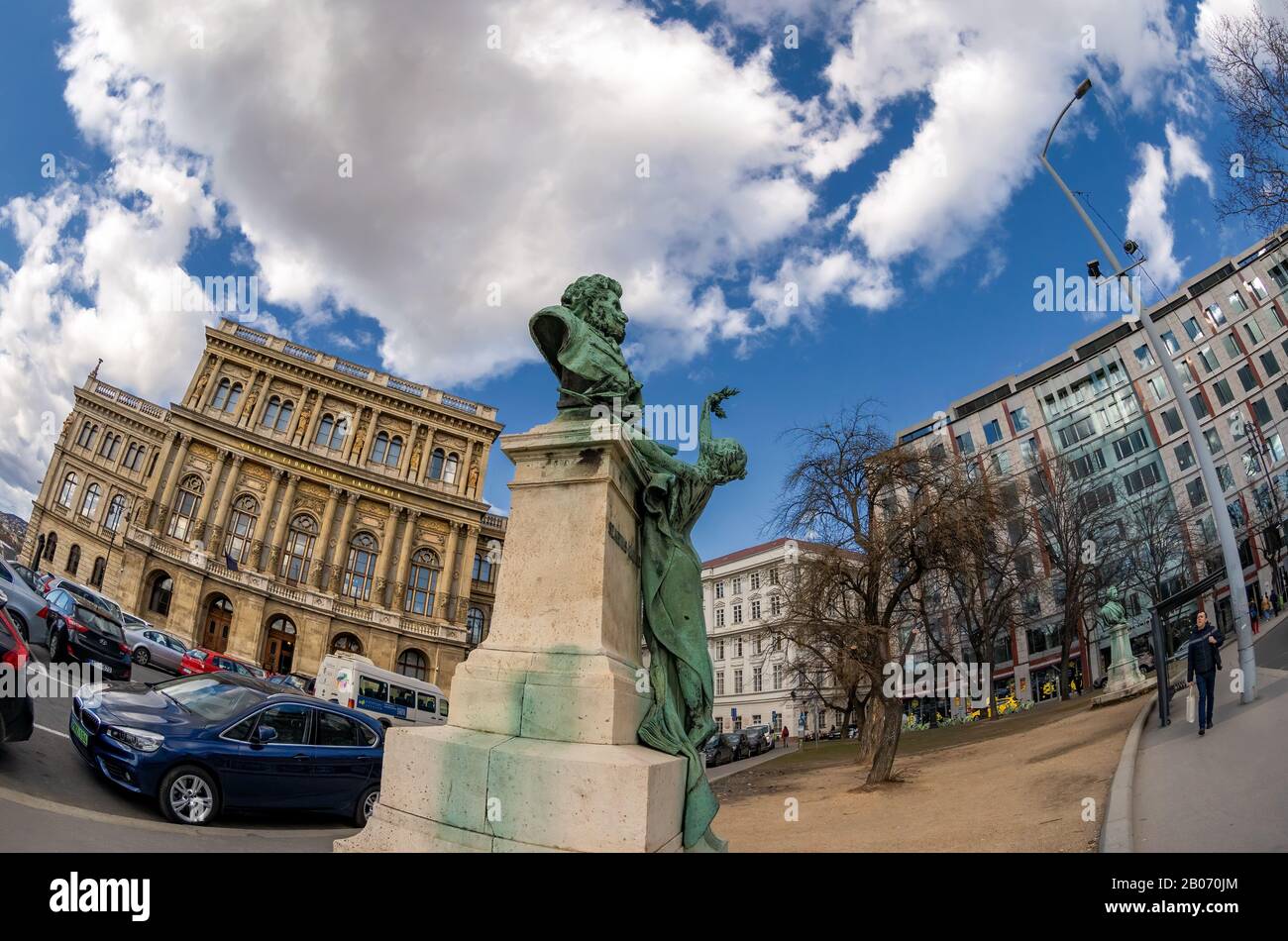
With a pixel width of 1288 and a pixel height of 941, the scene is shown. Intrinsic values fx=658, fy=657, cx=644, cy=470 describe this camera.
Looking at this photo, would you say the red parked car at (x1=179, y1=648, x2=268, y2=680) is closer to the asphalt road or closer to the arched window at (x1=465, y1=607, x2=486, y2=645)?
the asphalt road

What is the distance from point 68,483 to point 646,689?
71.3 metres

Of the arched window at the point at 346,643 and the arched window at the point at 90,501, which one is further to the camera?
the arched window at the point at 90,501

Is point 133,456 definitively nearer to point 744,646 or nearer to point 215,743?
point 744,646

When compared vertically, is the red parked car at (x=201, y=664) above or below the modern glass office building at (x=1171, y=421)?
below

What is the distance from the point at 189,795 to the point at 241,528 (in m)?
46.9

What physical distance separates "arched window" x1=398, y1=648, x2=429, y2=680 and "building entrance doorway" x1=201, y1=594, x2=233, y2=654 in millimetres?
11159

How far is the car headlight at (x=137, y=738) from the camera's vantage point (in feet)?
18.9

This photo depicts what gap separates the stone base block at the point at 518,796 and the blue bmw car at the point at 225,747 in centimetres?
374

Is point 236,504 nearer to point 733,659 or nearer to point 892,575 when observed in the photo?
point 892,575

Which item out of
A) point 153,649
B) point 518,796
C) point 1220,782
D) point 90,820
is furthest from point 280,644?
point 1220,782

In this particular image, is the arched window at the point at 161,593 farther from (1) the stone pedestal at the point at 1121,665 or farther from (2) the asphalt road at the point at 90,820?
(1) the stone pedestal at the point at 1121,665

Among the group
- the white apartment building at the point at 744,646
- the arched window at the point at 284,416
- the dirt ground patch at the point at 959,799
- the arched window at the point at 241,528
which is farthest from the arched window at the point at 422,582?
the dirt ground patch at the point at 959,799

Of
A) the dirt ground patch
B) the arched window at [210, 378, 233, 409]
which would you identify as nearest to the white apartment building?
the arched window at [210, 378, 233, 409]
